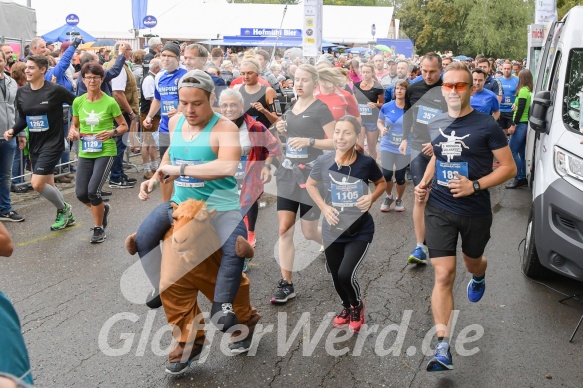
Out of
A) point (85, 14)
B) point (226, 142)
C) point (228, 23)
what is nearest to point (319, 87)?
point (226, 142)

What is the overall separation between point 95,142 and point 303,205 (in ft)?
9.66


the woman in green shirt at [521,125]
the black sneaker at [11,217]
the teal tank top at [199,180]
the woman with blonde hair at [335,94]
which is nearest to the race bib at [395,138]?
the woman with blonde hair at [335,94]

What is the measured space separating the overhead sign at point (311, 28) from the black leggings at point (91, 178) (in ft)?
21.1

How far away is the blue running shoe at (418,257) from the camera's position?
6845mm

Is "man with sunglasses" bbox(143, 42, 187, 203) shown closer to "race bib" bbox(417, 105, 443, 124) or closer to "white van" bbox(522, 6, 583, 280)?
"race bib" bbox(417, 105, 443, 124)

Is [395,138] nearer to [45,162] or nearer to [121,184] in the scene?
[45,162]

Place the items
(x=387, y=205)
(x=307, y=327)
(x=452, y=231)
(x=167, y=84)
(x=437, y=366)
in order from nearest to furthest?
(x=437, y=366), (x=452, y=231), (x=307, y=327), (x=167, y=84), (x=387, y=205)

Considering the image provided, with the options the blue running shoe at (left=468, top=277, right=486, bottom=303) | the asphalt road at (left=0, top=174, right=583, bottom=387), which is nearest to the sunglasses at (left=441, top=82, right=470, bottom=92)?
the blue running shoe at (left=468, top=277, right=486, bottom=303)

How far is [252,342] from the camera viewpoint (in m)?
5.06

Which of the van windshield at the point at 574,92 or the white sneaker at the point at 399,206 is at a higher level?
the van windshield at the point at 574,92

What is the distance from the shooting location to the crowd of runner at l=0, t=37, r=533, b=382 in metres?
4.54

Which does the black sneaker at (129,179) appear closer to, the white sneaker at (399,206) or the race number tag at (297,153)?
the white sneaker at (399,206)

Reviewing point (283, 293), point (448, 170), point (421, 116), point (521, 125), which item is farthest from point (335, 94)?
point (521, 125)

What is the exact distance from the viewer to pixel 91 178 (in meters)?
7.78
